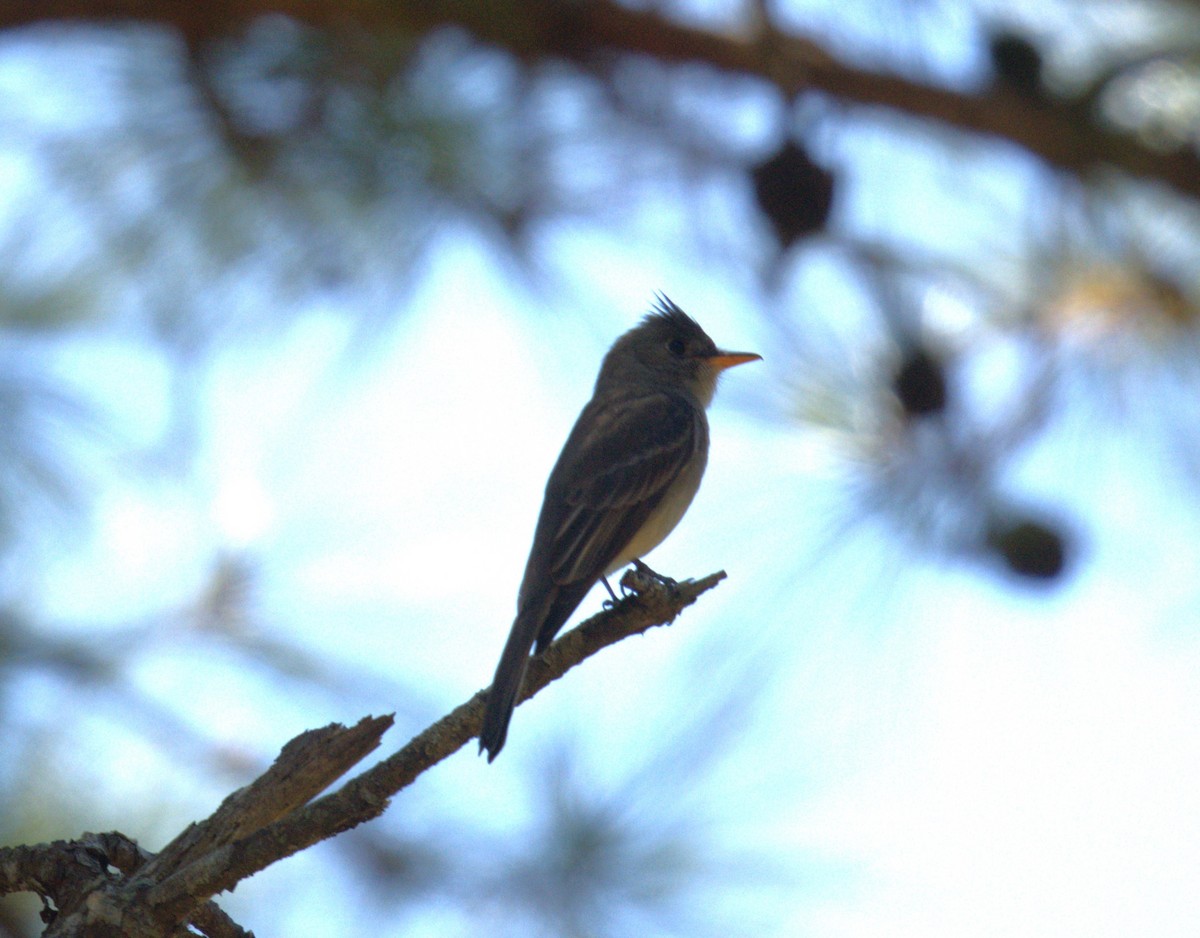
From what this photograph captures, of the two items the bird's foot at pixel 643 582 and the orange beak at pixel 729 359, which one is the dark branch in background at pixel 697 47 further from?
the bird's foot at pixel 643 582

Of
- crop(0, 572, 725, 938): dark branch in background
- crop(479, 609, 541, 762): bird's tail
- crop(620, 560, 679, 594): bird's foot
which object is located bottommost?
crop(0, 572, 725, 938): dark branch in background

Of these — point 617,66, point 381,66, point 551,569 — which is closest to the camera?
point 551,569

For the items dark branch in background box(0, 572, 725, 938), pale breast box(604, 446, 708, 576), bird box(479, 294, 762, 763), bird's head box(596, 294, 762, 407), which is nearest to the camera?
dark branch in background box(0, 572, 725, 938)

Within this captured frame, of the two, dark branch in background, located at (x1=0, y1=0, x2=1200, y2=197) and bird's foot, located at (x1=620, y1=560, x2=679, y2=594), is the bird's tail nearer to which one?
bird's foot, located at (x1=620, y1=560, x2=679, y2=594)

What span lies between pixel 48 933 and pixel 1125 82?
15.2 feet

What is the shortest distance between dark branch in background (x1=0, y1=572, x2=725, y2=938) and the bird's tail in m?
0.22

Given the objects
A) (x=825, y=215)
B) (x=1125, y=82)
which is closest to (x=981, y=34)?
(x=1125, y=82)

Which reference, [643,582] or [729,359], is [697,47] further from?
[643,582]

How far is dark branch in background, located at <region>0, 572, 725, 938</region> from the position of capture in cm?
271

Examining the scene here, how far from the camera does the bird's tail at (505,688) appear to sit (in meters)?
3.22

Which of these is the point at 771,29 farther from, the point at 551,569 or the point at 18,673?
the point at 18,673

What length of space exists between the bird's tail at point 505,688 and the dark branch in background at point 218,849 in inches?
8.6

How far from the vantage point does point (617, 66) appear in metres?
6.11

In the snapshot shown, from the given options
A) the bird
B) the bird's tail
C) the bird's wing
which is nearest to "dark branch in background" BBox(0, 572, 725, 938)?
the bird's tail
